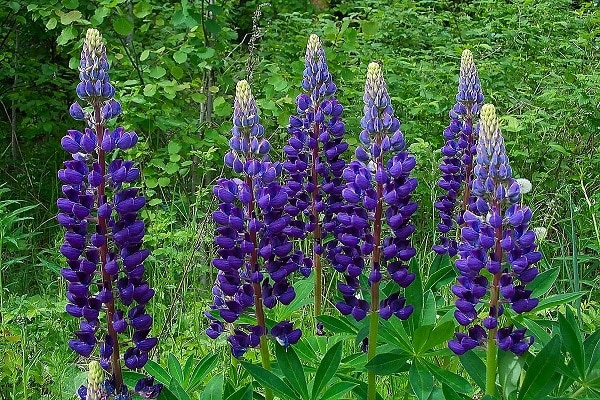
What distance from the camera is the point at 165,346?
324 cm

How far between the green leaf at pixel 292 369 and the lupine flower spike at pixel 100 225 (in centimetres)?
30

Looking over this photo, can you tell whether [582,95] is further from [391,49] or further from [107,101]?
[107,101]

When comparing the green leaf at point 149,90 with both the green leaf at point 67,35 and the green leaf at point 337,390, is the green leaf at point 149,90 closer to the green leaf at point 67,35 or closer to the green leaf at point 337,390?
the green leaf at point 67,35

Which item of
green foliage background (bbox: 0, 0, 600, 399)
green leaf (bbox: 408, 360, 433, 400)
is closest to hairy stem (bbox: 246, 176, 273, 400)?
green leaf (bbox: 408, 360, 433, 400)

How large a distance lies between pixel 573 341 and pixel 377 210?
21.5 inches

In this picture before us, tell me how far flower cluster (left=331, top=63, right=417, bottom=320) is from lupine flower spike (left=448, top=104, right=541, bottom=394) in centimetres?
17

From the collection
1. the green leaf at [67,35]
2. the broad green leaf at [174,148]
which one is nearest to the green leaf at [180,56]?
the broad green leaf at [174,148]

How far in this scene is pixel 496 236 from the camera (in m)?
1.60

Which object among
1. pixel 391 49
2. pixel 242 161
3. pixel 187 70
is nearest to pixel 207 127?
pixel 187 70

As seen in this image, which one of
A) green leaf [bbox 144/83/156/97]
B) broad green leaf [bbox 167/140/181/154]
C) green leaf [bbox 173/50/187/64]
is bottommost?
broad green leaf [bbox 167/140/181/154]

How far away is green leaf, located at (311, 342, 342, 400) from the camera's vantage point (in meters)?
1.77

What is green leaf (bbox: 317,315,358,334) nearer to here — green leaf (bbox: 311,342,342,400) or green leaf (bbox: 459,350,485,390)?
green leaf (bbox: 311,342,342,400)

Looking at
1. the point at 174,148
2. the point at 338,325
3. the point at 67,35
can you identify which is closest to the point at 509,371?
the point at 338,325

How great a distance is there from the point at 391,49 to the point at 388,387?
4.29m
